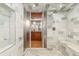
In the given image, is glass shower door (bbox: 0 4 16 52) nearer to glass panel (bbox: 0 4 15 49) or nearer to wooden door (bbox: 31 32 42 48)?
glass panel (bbox: 0 4 15 49)

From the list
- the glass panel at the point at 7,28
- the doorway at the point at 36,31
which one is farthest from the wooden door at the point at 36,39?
the glass panel at the point at 7,28

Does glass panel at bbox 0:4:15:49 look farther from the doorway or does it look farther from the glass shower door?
the doorway

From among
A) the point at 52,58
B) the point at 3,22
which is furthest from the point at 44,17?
the point at 52,58

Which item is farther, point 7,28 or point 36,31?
point 36,31

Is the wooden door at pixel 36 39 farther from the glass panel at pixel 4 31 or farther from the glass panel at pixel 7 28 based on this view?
the glass panel at pixel 4 31

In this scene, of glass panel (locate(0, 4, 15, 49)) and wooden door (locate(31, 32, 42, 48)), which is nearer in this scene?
glass panel (locate(0, 4, 15, 49))

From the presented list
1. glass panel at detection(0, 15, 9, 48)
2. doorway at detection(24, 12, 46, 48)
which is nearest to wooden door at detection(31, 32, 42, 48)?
doorway at detection(24, 12, 46, 48)

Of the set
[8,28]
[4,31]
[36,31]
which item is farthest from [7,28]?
[36,31]

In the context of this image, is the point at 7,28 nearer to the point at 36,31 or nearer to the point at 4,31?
the point at 4,31

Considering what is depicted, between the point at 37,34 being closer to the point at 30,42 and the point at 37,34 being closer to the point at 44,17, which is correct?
the point at 30,42

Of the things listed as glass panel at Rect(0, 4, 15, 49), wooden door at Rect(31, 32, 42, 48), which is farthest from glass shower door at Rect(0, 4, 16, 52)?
wooden door at Rect(31, 32, 42, 48)

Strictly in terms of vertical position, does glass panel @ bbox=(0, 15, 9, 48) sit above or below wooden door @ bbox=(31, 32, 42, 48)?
above

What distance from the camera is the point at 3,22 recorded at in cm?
196

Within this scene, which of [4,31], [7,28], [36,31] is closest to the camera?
[4,31]
